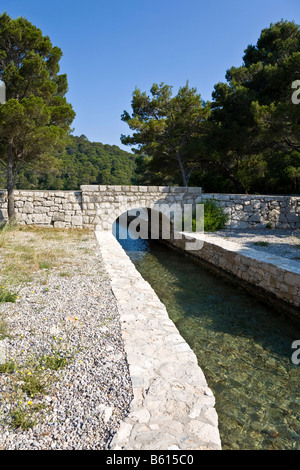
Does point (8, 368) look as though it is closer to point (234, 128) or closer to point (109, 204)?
point (109, 204)

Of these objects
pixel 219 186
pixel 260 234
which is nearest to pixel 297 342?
pixel 260 234

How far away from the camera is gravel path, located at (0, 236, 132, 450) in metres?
1.79

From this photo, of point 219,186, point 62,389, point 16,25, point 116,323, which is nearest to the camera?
point 62,389

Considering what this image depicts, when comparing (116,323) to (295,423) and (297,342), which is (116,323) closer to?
(295,423)

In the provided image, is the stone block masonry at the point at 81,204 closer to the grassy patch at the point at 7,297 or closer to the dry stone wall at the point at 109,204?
the dry stone wall at the point at 109,204

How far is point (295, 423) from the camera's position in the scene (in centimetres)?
256

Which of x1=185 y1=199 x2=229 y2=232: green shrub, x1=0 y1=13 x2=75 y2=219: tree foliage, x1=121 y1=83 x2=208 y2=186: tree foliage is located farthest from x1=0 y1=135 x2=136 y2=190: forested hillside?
x1=185 y1=199 x2=229 y2=232: green shrub

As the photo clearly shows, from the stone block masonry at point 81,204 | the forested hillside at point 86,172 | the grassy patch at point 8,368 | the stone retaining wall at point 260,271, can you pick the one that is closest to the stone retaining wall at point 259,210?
the stone block masonry at point 81,204

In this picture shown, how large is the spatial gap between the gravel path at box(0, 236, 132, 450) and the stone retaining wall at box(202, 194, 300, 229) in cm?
893

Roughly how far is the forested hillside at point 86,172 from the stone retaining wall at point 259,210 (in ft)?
63.3

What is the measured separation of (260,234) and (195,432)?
9572mm

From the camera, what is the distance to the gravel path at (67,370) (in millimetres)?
1793

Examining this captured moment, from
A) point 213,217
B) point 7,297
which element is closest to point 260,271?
point 7,297

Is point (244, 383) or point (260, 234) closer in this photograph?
point (244, 383)
